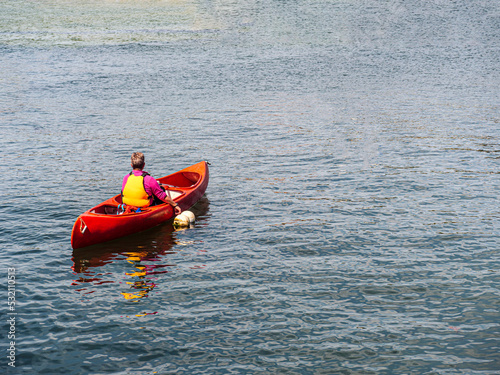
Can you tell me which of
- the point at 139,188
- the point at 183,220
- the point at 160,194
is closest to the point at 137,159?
the point at 139,188

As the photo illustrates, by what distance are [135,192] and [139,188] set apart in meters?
0.18

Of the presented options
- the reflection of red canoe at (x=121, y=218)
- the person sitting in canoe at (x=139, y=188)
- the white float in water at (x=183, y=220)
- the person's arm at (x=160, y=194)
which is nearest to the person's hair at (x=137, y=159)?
the person sitting in canoe at (x=139, y=188)

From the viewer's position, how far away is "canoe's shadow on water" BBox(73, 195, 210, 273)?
13.8 metres

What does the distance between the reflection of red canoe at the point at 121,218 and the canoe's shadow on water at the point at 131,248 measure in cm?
15

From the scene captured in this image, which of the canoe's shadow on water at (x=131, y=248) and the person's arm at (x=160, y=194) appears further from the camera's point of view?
the person's arm at (x=160, y=194)

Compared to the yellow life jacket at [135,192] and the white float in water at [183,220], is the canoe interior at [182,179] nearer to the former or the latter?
the white float in water at [183,220]

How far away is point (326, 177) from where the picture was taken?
1978cm

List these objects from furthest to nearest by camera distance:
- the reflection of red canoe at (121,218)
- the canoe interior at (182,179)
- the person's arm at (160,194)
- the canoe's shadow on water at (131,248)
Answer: the canoe interior at (182,179)
the person's arm at (160,194)
the reflection of red canoe at (121,218)
the canoe's shadow on water at (131,248)

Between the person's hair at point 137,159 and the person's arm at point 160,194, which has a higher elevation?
the person's hair at point 137,159

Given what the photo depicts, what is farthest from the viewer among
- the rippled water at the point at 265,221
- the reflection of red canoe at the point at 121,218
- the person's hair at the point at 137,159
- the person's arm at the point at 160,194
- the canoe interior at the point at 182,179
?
the canoe interior at the point at 182,179

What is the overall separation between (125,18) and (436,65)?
141ft

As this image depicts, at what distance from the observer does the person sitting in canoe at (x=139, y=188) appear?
1541cm

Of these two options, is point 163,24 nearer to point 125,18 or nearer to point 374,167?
point 125,18

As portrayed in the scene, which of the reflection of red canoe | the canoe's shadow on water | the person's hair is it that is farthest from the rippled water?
the person's hair
